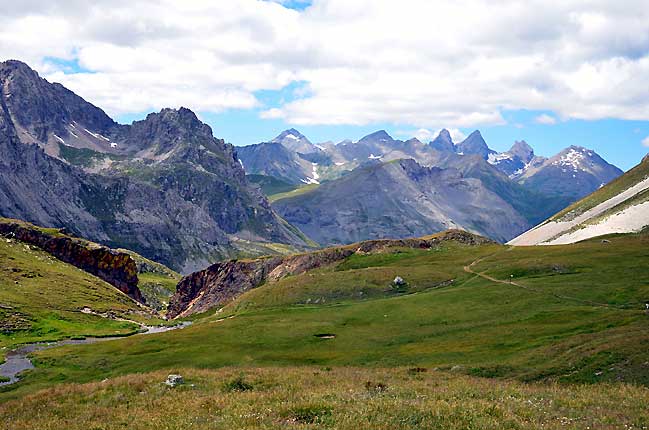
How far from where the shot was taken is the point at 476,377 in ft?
145

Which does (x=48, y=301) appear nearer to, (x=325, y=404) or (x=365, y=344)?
(x=365, y=344)

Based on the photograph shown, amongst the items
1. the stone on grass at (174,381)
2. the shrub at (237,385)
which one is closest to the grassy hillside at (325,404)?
the shrub at (237,385)

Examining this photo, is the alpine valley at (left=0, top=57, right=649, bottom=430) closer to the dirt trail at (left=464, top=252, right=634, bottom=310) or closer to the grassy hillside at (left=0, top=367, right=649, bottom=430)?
the grassy hillside at (left=0, top=367, right=649, bottom=430)

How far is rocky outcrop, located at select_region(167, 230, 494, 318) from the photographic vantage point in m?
153

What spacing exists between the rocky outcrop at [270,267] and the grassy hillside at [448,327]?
27.0 metres

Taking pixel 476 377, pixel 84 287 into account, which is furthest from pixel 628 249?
pixel 84 287

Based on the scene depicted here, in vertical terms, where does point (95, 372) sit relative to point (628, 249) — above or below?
below

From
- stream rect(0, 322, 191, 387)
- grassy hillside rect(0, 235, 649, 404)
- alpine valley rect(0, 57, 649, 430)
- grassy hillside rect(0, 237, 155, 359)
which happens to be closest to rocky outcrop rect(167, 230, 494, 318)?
alpine valley rect(0, 57, 649, 430)

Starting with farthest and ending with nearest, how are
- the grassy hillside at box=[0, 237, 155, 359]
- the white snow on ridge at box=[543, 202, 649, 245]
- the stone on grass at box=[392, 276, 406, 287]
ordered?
the white snow on ridge at box=[543, 202, 649, 245] < the grassy hillside at box=[0, 237, 155, 359] < the stone on grass at box=[392, 276, 406, 287]

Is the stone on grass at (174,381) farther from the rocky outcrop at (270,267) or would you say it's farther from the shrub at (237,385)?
the rocky outcrop at (270,267)

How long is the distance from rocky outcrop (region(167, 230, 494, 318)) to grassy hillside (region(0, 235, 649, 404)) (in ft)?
88.7

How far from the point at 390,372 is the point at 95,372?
41.6 meters

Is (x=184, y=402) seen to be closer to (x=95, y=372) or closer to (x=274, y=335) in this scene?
(x=95, y=372)

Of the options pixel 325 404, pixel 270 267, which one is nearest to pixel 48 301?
pixel 270 267
